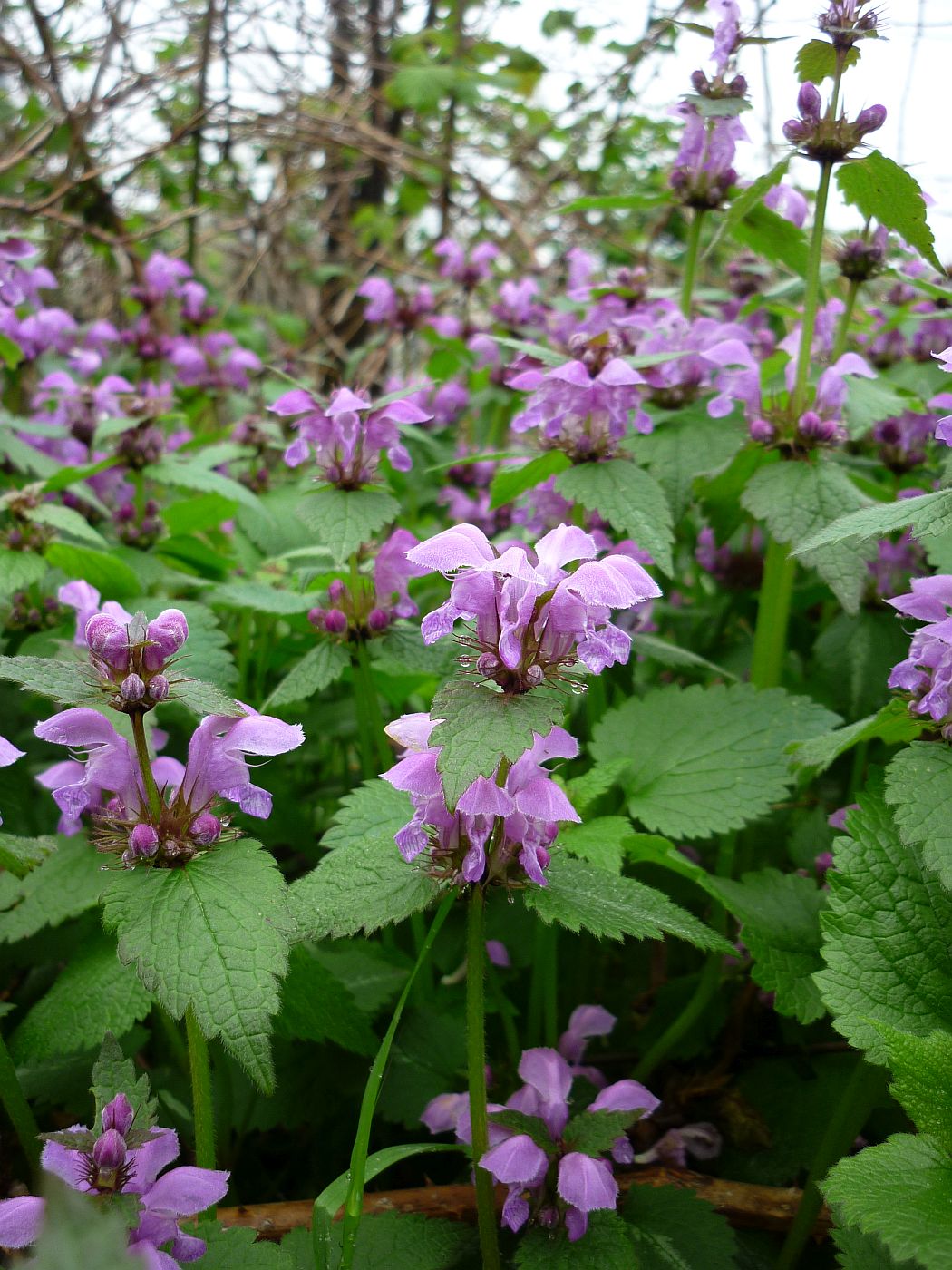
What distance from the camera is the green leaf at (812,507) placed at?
1.83 meters

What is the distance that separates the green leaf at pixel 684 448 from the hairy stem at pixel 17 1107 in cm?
152

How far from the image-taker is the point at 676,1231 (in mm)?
1426

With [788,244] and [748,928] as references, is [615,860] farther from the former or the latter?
[788,244]

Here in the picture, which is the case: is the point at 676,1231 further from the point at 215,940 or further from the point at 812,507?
the point at 812,507

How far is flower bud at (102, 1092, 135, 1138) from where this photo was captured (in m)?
1.16

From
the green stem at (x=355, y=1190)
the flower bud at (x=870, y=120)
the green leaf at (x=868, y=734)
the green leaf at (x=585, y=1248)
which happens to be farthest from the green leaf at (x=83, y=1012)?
the flower bud at (x=870, y=120)

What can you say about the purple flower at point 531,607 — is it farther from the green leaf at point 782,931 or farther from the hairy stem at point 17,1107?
the hairy stem at point 17,1107

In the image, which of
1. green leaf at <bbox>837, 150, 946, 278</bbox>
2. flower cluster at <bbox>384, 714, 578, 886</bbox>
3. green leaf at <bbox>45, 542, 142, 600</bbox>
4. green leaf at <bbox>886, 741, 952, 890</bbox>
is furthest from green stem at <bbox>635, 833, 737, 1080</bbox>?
green leaf at <bbox>45, 542, 142, 600</bbox>

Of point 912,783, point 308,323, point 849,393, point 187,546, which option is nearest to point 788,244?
point 849,393

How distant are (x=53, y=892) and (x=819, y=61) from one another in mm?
1911

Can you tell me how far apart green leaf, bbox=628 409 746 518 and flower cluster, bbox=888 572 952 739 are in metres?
0.72

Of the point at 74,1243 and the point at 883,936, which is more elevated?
the point at 74,1243

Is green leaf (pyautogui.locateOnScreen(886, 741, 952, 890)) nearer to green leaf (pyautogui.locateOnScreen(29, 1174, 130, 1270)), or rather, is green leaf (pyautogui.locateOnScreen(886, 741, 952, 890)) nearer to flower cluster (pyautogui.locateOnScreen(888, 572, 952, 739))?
flower cluster (pyautogui.locateOnScreen(888, 572, 952, 739))

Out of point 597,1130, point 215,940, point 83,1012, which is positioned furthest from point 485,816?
point 83,1012
